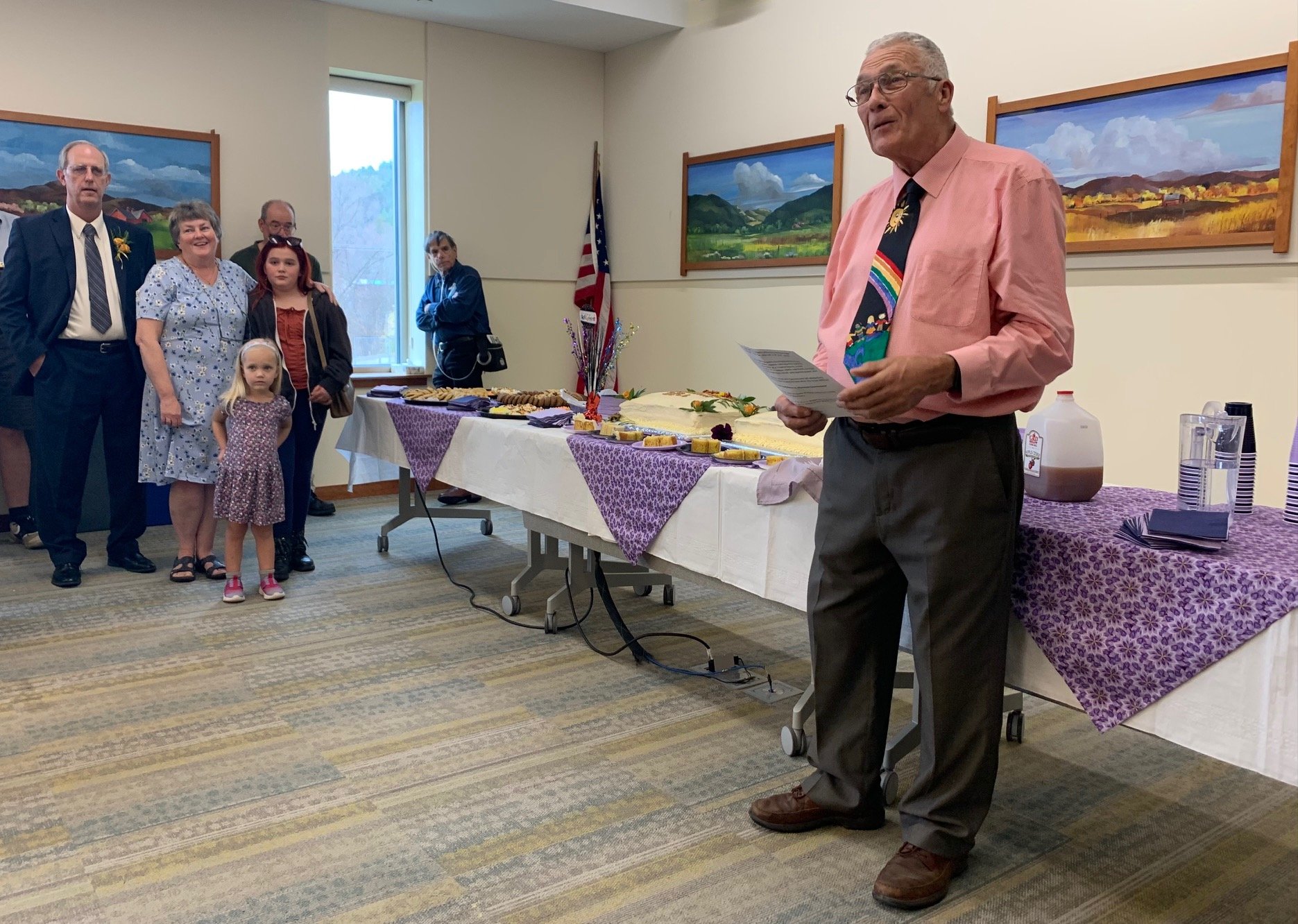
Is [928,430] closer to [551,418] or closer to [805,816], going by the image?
[805,816]

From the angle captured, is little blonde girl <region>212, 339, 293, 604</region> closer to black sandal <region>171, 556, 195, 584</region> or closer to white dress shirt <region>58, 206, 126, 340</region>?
black sandal <region>171, 556, 195, 584</region>

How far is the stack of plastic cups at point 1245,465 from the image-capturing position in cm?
201

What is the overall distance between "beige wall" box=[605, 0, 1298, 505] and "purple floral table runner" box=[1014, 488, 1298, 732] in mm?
2272

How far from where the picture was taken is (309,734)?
2.78 meters

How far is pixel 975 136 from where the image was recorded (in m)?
4.78

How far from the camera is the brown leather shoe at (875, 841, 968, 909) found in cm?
194

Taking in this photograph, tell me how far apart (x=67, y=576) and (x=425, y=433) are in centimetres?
158

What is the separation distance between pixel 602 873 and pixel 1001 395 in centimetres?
123

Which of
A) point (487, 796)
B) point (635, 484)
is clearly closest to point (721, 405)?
point (635, 484)

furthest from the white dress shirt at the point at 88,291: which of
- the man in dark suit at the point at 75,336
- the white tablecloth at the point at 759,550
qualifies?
the white tablecloth at the point at 759,550

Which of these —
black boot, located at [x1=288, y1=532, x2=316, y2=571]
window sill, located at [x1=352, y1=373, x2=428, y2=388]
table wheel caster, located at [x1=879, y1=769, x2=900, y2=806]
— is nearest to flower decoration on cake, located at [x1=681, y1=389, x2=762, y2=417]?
table wheel caster, located at [x1=879, y1=769, x2=900, y2=806]

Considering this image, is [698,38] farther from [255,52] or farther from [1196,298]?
[1196,298]

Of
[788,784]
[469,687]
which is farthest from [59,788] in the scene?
[788,784]

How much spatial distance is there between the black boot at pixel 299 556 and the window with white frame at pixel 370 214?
85.3 inches
